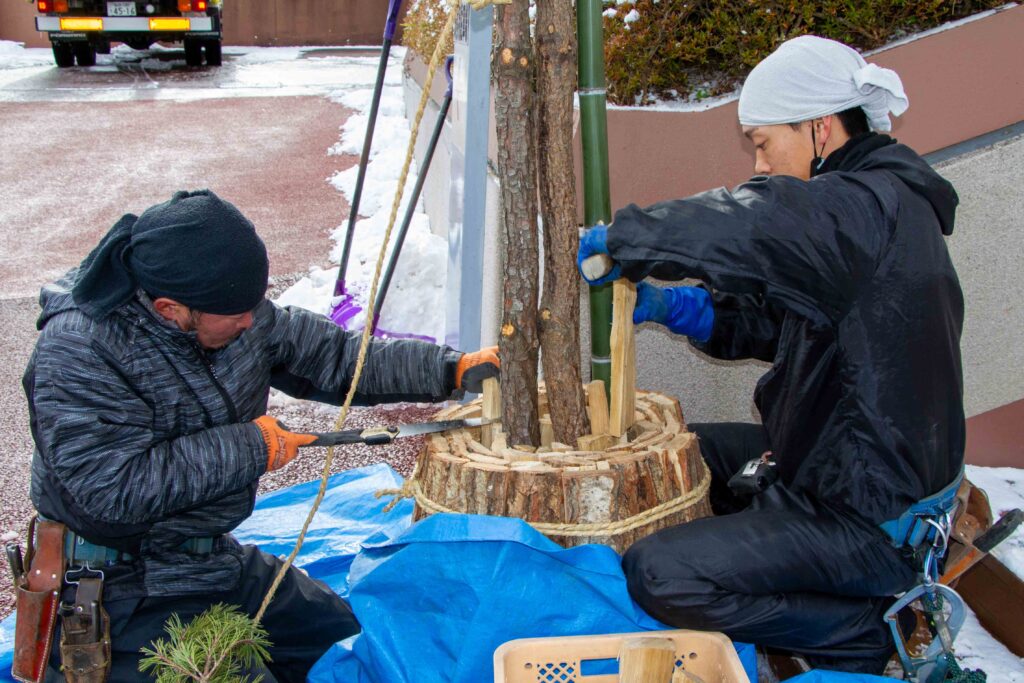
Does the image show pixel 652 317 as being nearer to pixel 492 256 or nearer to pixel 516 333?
pixel 516 333

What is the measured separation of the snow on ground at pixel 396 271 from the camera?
2.67 m

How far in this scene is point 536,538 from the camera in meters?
2.03

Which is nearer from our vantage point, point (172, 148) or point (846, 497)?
point (846, 497)

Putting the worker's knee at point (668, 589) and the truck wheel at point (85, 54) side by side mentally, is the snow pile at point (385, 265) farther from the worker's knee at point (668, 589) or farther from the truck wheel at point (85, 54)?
the truck wheel at point (85, 54)

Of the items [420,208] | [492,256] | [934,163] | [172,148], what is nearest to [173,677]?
[492,256]

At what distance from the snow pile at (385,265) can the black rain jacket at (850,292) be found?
165 cm

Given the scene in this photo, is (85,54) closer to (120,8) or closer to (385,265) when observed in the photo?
(120,8)

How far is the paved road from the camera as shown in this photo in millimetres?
4926

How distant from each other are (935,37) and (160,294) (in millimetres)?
2482

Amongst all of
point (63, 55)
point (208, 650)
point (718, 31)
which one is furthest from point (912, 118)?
point (63, 55)

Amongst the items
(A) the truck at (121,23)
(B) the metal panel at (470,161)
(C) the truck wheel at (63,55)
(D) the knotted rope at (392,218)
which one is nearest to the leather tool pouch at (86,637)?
(D) the knotted rope at (392,218)

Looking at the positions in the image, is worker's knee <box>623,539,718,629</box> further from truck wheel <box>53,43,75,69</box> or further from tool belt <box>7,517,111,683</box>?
truck wheel <box>53,43,75,69</box>

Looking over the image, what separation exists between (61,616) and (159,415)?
511mm

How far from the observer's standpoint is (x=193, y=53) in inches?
552
